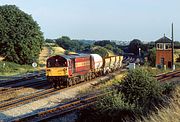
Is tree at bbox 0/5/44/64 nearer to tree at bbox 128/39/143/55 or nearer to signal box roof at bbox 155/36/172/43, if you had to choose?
signal box roof at bbox 155/36/172/43

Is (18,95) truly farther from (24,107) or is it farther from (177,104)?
(177,104)

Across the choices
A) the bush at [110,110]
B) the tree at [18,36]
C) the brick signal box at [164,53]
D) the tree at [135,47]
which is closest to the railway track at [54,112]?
the bush at [110,110]

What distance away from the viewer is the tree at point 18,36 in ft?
210

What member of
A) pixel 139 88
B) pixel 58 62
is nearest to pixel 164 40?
pixel 58 62

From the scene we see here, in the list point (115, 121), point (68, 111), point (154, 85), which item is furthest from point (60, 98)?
point (115, 121)

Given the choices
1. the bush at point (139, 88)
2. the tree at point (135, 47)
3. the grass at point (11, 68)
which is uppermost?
the tree at point (135, 47)

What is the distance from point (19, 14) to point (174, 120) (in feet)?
204

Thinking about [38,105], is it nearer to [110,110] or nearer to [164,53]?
[110,110]

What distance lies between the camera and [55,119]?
789 inches

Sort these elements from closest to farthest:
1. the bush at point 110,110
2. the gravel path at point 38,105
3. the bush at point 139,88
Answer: the bush at point 110,110
the bush at point 139,88
the gravel path at point 38,105

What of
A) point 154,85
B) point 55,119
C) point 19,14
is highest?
point 19,14

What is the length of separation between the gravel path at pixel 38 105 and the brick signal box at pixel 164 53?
90.1ft

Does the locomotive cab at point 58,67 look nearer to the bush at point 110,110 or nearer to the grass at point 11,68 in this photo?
the bush at point 110,110

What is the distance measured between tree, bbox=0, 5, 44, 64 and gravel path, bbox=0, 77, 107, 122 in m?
33.1
